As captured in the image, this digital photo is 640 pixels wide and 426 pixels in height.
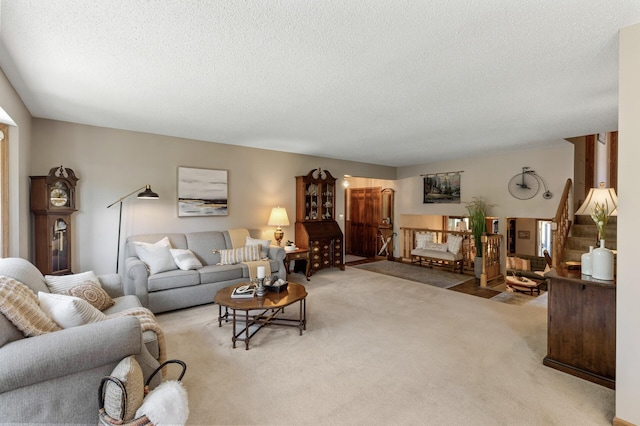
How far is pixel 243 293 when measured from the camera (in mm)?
3080

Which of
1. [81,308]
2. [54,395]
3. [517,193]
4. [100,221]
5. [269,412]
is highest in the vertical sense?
[517,193]

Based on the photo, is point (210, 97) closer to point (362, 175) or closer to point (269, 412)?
point (269, 412)

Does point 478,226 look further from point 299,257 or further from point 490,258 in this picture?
point 299,257

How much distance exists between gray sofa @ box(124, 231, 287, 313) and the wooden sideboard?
3.38 m

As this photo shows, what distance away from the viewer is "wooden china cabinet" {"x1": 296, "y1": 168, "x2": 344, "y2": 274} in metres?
5.71

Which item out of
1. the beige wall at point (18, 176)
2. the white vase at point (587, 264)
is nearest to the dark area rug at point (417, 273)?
the white vase at point (587, 264)

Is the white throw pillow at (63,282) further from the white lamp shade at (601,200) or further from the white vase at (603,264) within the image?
the white lamp shade at (601,200)

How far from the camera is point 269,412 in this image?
74.5 inches

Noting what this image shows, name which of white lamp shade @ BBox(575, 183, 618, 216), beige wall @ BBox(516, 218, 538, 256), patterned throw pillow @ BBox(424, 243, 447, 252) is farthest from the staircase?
beige wall @ BBox(516, 218, 538, 256)

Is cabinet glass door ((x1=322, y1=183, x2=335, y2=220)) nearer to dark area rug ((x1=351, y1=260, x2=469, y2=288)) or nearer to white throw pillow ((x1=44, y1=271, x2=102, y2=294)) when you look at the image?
dark area rug ((x1=351, y1=260, x2=469, y2=288))

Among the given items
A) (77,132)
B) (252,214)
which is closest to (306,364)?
(252,214)

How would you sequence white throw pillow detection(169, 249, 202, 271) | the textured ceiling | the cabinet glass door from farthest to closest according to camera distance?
the cabinet glass door
white throw pillow detection(169, 249, 202, 271)
the textured ceiling

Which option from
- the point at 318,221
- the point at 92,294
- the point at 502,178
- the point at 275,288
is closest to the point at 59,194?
the point at 92,294

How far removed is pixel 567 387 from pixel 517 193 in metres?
4.29
